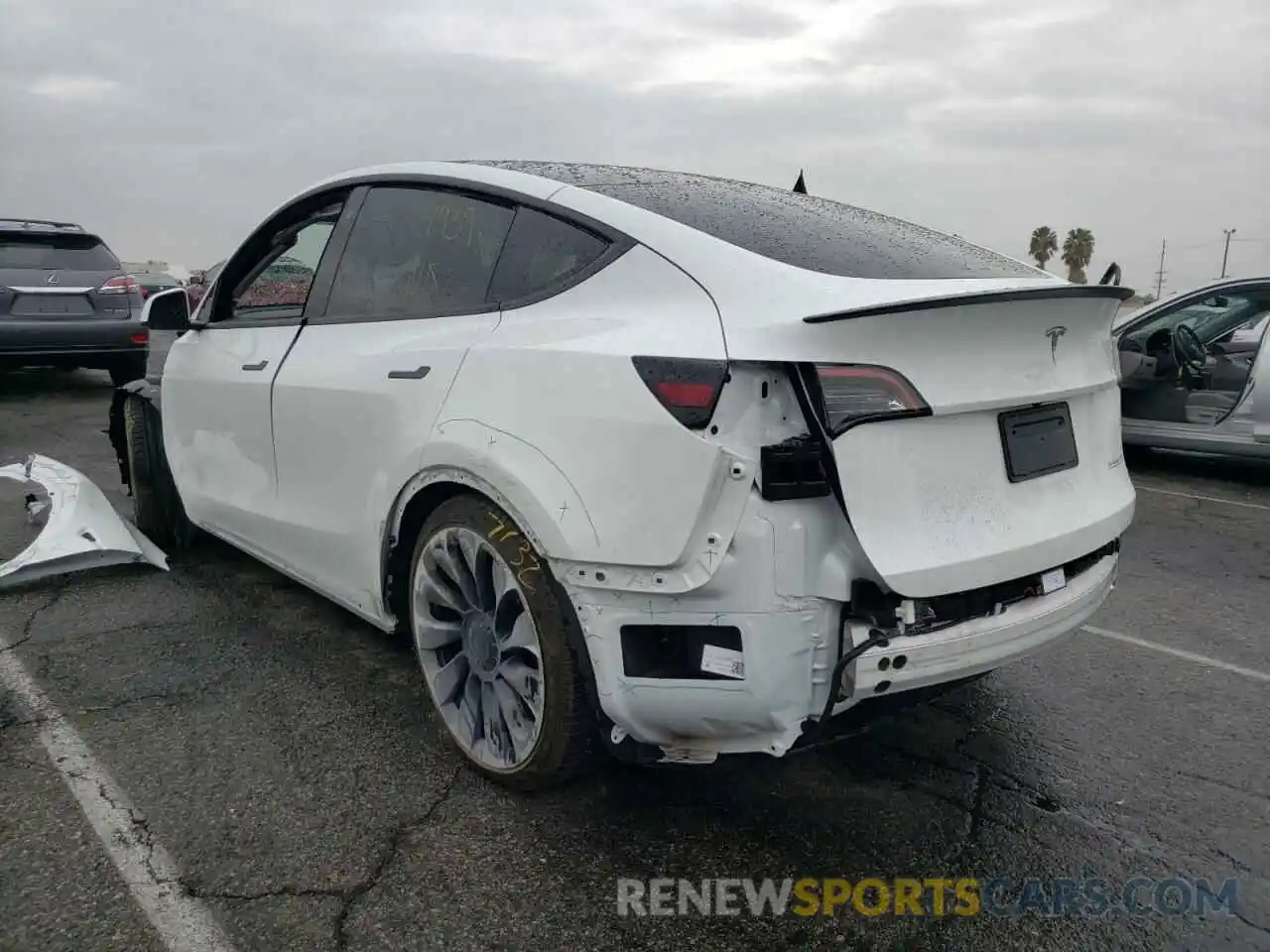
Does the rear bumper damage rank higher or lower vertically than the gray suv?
lower

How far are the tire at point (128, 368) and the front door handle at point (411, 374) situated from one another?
26.8 feet

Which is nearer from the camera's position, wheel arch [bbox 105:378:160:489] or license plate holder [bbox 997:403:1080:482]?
license plate holder [bbox 997:403:1080:482]

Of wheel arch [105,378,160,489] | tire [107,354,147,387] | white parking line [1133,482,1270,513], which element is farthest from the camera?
tire [107,354,147,387]

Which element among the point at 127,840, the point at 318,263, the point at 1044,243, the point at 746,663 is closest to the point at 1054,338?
the point at 746,663

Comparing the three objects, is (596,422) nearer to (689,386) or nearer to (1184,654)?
(689,386)

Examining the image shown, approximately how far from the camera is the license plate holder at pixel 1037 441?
7.55 ft

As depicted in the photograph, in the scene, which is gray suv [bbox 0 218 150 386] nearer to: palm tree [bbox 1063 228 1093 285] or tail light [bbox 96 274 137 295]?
tail light [bbox 96 274 137 295]

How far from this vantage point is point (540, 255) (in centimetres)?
258

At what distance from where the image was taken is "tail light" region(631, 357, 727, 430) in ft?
6.61

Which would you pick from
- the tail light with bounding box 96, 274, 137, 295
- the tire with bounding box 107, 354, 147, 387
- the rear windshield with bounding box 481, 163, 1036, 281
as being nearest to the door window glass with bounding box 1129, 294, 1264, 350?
the rear windshield with bounding box 481, 163, 1036, 281

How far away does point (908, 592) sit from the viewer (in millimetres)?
2045

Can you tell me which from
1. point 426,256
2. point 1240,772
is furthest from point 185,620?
point 1240,772

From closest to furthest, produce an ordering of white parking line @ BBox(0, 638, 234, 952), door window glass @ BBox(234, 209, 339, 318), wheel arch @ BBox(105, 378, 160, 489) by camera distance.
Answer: white parking line @ BBox(0, 638, 234, 952)
door window glass @ BBox(234, 209, 339, 318)
wheel arch @ BBox(105, 378, 160, 489)

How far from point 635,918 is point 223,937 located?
0.88m
